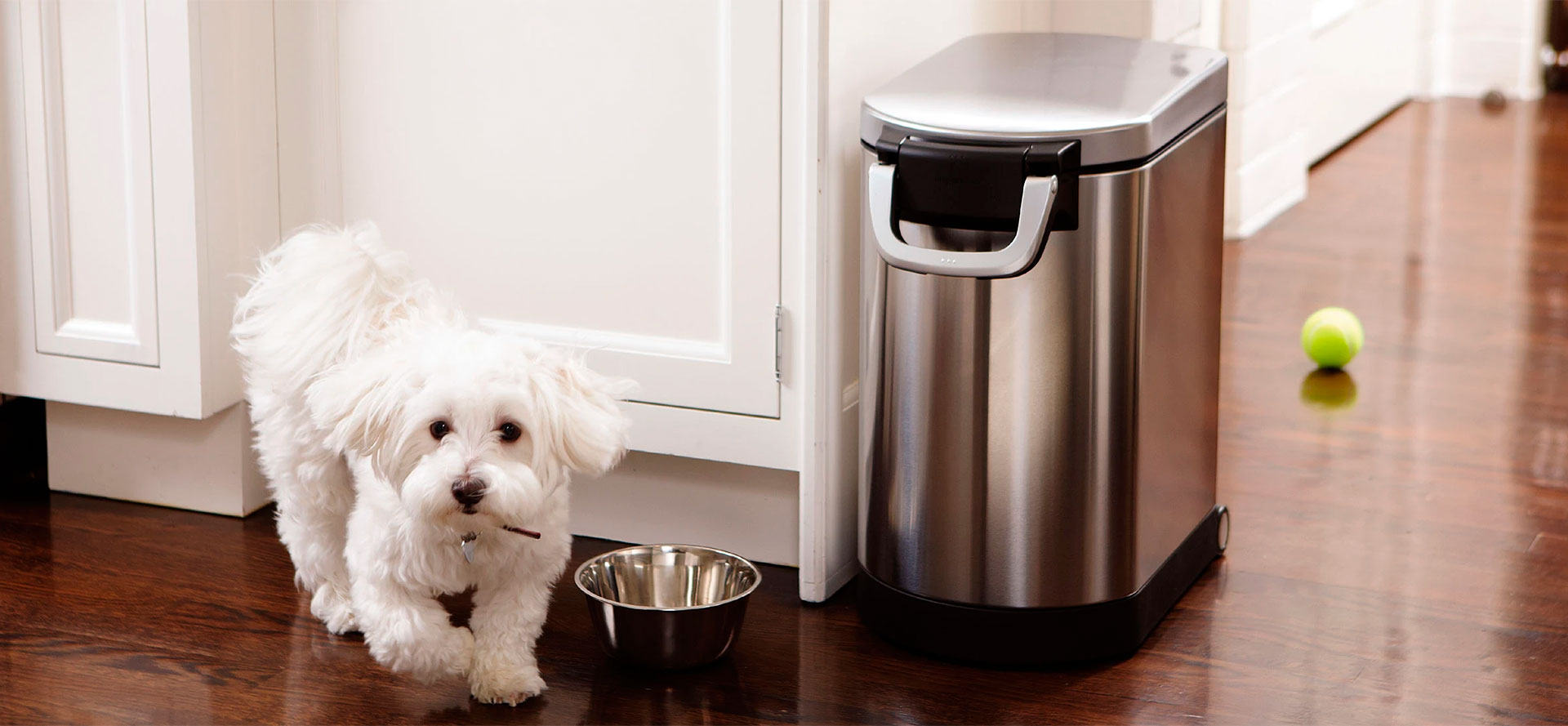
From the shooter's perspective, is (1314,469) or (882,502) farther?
(1314,469)

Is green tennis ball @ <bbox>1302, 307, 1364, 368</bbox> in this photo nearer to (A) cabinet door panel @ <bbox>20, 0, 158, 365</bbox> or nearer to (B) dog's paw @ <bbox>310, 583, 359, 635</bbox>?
(B) dog's paw @ <bbox>310, 583, 359, 635</bbox>

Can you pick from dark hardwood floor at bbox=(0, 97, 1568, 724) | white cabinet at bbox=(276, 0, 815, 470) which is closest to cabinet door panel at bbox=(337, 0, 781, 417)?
white cabinet at bbox=(276, 0, 815, 470)

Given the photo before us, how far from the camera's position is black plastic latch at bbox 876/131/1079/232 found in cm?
182

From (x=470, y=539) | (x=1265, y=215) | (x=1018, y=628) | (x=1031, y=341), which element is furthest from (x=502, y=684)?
(x=1265, y=215)

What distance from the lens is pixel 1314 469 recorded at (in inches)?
105

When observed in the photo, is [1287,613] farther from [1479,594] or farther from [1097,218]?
[1097,218]

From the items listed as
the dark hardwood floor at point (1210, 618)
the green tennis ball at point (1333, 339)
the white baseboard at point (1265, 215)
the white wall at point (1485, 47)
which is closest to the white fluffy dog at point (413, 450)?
the dark hardwood floor at point (1210, 618)

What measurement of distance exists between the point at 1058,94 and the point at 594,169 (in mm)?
654

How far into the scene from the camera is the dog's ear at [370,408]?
172 cm

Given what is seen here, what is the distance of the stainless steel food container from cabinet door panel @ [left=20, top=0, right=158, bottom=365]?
3.50 ft

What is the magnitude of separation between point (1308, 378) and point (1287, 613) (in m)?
1.08

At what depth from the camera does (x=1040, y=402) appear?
192 centimetres

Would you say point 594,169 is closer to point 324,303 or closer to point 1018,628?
point 324,303

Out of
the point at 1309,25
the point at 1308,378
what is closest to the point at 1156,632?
the point at 1308,378
